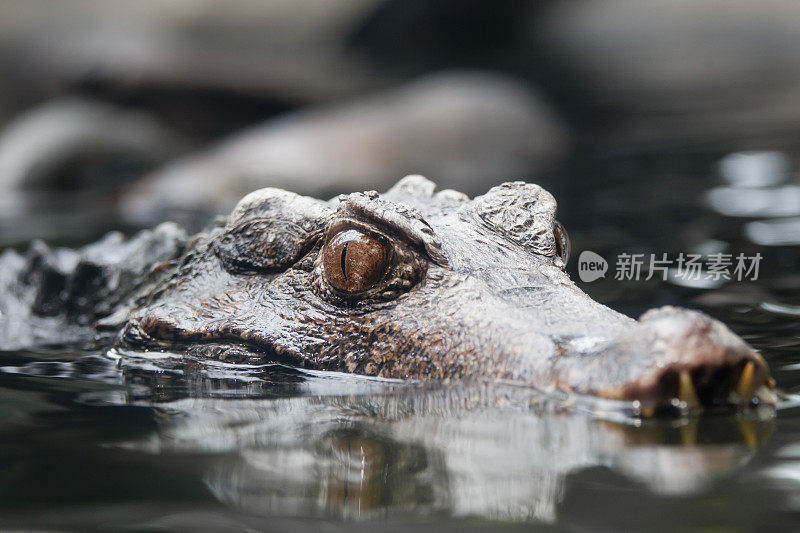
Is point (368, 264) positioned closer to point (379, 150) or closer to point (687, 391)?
point (687, 391)

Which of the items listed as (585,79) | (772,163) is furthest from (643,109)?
(772,163)

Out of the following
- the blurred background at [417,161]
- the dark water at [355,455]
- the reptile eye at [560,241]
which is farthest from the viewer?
the reptile eye at [560,241]

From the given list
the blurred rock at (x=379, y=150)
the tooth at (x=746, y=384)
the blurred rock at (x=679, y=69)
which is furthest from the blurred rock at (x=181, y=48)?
the tooth at (x=746, y=384)

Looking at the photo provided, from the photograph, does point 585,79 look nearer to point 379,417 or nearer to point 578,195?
point 578,195

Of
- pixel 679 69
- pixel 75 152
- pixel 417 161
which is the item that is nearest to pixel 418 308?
pixel 417 161

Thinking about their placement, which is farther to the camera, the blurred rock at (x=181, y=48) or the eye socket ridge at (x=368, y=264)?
the blurred rock at (x=181, y=48)

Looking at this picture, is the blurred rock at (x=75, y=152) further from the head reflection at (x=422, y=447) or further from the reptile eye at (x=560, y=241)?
the head reflection at (x=422, y=447)

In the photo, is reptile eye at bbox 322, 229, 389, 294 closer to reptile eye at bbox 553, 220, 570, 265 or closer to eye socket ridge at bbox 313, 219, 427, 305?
eye socket ridge at bbox 313, 219, 427, 305
